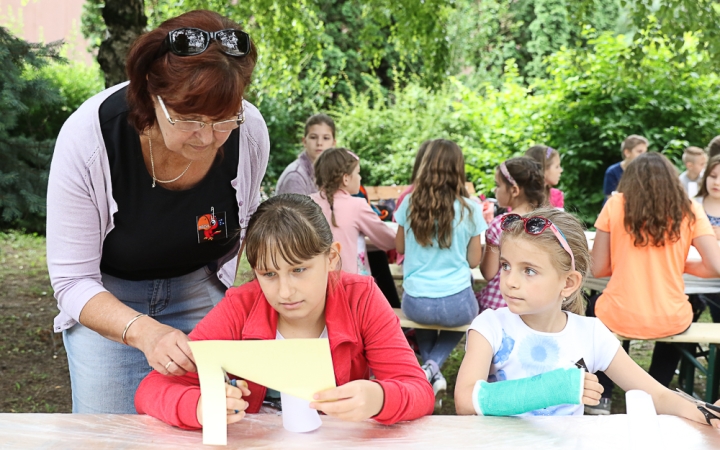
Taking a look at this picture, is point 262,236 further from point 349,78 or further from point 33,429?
point 349,78

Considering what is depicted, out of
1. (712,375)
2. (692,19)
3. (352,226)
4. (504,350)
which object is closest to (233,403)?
(504,350)

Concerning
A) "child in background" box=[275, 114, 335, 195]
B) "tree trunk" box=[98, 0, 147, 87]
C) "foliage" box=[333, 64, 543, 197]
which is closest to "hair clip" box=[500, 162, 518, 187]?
"child in background" box=[275, 114, 335, 195]

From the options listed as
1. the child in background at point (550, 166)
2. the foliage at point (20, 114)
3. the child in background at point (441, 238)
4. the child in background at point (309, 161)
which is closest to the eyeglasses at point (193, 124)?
the child in background at point (441, 238)

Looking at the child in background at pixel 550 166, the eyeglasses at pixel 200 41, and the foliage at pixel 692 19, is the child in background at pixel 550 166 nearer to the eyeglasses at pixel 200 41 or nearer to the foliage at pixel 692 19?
the foliage at pixel 692 19

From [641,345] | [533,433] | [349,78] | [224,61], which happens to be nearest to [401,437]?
[533,433]

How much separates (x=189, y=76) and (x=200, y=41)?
0.28 feet

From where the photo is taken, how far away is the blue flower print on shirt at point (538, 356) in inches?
75.5

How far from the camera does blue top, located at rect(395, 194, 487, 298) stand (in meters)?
3.83

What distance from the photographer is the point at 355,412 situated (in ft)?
4.54

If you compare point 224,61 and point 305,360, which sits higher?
point 224,61

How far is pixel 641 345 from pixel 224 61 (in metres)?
4.64

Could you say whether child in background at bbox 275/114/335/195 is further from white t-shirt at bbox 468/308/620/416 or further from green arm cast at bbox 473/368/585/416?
green arm cast at bbox 473/368/585/416

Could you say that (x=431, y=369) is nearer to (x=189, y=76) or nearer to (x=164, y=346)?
(x=164, y=346)

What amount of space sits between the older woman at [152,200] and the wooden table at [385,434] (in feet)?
0.57
